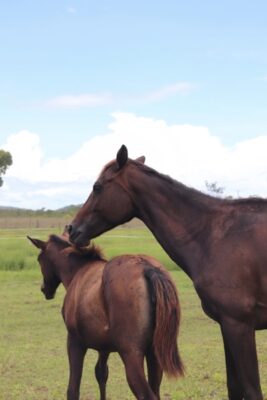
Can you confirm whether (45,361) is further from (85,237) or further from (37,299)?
(37,299)

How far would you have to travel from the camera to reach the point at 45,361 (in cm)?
912

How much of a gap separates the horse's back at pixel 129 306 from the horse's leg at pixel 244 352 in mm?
1462

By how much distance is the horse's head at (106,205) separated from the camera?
4.82 m

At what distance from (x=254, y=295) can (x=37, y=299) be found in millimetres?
11763

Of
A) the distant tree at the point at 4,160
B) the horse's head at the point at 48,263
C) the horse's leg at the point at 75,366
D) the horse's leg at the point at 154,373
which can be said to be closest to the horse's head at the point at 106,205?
the horse's leg at the point at 154,373

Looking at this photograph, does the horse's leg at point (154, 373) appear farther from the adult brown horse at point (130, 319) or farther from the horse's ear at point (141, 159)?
the horse's ear at point (141, 159)

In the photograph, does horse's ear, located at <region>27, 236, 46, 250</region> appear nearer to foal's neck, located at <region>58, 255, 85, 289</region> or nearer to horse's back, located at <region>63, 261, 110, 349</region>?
foal's neck, located at <region>58, 255, 85, 289</region>

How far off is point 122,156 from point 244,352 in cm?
174

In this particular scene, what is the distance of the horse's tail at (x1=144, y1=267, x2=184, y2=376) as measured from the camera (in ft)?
18.2

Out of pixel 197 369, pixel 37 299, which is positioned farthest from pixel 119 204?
pixel 37 299

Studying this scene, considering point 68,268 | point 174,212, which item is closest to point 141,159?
point 174,212

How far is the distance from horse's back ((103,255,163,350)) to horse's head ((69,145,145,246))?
92 centimetres

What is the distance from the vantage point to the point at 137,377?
5566mm

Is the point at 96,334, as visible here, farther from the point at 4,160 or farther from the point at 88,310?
the point at 4,160
